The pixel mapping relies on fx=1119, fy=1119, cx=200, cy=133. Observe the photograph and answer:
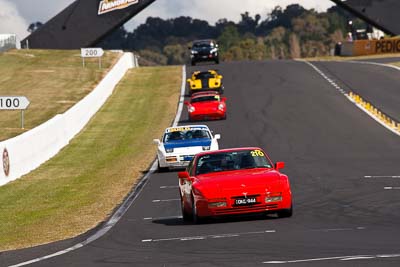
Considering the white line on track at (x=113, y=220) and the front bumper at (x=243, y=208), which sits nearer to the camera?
the white line on track at (x=113, y=220)

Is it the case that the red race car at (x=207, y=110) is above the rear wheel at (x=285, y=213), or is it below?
below

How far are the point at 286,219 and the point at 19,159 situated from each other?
566 inches

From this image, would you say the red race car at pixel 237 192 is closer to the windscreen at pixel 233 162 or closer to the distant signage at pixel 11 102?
the windscreen at pixel 233 162

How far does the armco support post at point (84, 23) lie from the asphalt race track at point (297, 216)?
1514 inches

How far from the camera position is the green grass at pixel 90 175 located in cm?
2020

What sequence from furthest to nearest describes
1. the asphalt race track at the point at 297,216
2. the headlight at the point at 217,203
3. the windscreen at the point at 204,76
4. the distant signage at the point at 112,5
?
the distant signage at the point at 112,5 < the windscreen at the point at 204,76 < the headlight at the point at 217,203 < the asphalt race track at the point at 297,216

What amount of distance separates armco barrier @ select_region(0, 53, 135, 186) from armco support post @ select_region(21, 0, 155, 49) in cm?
2676

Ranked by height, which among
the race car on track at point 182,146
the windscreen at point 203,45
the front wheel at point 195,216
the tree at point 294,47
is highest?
the front wheel at point 195,216

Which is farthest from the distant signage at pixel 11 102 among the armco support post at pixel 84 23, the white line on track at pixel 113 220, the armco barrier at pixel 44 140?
the armco support post at pixel 84 23

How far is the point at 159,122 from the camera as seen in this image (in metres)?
50.3

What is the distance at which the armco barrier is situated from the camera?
29.0m

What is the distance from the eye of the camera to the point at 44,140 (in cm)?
3631

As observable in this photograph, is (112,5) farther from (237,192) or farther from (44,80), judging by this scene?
(237,192)

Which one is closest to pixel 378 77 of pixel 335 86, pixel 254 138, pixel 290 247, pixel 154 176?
pixel 335 86
